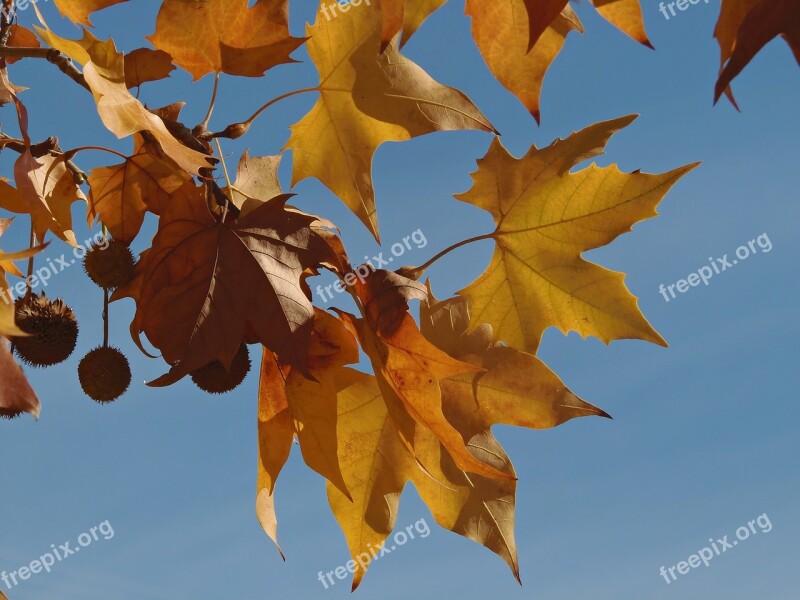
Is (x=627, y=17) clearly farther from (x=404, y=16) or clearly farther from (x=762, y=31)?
(x=762, y=31)

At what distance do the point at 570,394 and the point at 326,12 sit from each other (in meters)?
0.48

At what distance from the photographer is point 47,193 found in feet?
3.09

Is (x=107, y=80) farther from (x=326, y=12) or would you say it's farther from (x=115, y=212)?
(x=326, y=12)

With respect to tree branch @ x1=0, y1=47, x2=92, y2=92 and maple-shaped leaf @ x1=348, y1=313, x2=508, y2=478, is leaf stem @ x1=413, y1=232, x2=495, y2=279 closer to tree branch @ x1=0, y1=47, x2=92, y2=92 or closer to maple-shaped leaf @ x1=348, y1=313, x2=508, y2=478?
maple-shaped leaf @ x1=348, y1=313, x2=508, y2=478

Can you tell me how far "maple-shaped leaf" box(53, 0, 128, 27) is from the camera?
982 mm

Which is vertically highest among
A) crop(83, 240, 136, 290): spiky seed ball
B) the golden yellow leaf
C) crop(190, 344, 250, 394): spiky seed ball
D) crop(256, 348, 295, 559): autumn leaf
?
crop(83, 240, 136, 290): spiky seed ball

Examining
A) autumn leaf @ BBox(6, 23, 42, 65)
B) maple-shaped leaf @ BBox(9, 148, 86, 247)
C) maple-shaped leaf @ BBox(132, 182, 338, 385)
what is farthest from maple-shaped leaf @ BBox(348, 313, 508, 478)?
autumn leaf @ BBox(6, 23, 42, 65)

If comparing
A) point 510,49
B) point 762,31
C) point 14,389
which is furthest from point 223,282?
point 762,31

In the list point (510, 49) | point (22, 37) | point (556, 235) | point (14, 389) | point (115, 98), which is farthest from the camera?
point (22, 37)

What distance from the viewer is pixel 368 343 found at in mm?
854

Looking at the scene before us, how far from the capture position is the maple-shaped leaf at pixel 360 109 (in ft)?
3.01

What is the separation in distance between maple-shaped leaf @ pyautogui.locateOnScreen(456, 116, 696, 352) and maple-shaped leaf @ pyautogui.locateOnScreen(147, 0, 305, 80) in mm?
272

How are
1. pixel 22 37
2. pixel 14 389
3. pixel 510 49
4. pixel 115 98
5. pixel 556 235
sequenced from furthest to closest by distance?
pixel 22 37 < pixel 556 235 < pixel 510 49 < pixel 115 98 < pixel 14 389

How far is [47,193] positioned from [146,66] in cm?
17
